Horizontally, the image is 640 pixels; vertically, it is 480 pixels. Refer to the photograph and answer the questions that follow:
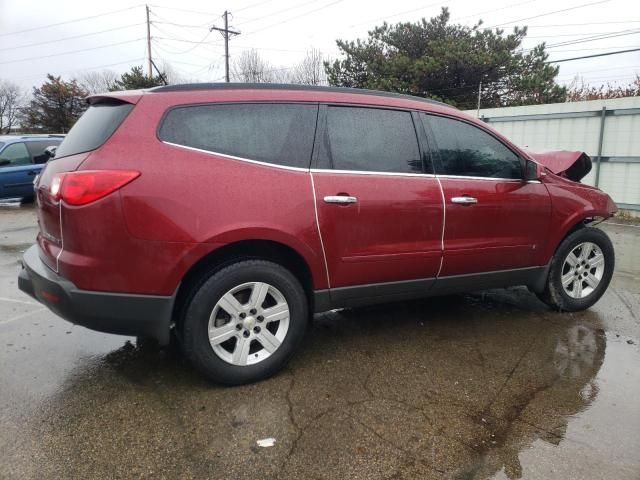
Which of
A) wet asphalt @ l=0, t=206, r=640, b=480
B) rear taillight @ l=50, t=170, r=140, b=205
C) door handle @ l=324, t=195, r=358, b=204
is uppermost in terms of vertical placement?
rear taillight @ l=50, t=170, r=140, b=205

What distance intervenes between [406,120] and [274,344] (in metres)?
1.82

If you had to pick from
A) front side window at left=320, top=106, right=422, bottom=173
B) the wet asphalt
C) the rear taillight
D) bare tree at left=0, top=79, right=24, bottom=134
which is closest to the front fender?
the wet asphalt

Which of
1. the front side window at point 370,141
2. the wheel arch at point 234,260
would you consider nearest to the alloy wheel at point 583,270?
the front side window at point 370,141

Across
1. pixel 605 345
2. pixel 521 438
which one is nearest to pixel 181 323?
pixel 521 438

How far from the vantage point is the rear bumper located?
2.65 meters

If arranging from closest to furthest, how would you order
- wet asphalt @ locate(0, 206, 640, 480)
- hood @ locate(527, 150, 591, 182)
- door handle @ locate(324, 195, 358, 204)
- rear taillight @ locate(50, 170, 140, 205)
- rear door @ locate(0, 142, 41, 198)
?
wet asphalt @ locate(0, 206, 640, 480)
rear taillight @ locate(50, 170, 140, 205)
door handle @ locate(324, 195, 358, 204)
hood @ locate(527, 150, 591, 182)
rear door @ locate(0, 142, 41, 198)

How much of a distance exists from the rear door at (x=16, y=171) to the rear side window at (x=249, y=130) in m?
10.7

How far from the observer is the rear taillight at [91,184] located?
8.40ft

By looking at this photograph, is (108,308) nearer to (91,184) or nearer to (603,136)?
(91,184)

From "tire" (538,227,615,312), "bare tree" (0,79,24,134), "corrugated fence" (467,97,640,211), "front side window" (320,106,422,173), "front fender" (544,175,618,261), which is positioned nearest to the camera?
"front side window" (320,106,422,173)

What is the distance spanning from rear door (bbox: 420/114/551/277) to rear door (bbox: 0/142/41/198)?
36.6ft

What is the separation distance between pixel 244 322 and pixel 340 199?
0.96 metres

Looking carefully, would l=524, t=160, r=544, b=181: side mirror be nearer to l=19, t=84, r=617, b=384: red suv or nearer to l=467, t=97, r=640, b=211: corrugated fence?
l=19, t=84, r=617, b=384: red suv

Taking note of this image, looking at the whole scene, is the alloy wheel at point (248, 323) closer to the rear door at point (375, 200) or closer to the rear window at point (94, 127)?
the rear door at point (375, 200)
